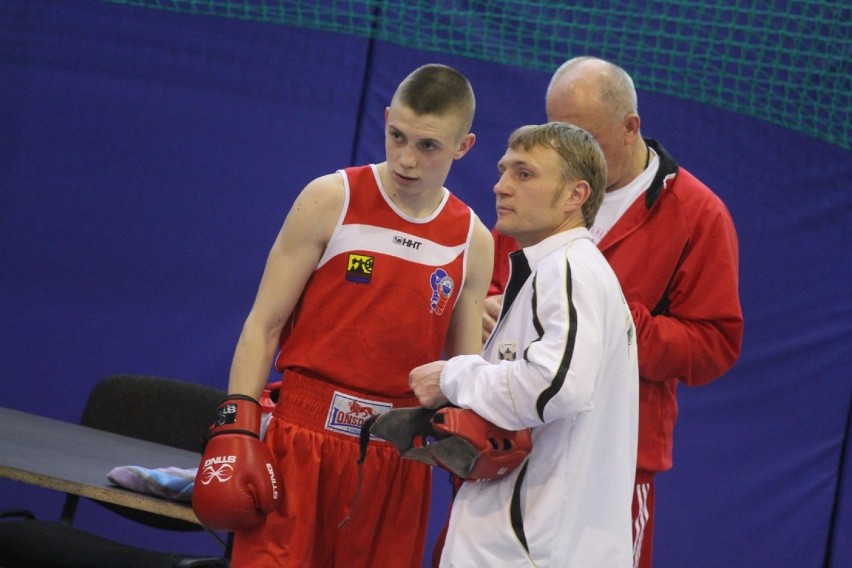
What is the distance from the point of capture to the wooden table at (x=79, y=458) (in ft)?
10.00

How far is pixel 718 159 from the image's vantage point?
5145mm

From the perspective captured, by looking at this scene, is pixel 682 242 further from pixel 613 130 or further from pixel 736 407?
pixel 736 407

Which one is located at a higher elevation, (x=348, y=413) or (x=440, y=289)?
(x=440, y=289)

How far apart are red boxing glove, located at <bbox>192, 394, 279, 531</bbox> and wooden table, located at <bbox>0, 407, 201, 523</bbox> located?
0.29 meters

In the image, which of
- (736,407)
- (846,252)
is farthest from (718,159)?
(736,407)

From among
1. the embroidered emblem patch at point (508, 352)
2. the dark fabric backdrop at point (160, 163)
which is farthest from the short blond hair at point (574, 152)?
the dark fabric backdrop at point (160, 163)

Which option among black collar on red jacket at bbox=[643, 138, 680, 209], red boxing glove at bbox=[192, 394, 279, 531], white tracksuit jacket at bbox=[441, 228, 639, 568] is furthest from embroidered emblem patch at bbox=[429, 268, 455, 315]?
black collar on red jacket at bbox=[643, 138, 680, 209]

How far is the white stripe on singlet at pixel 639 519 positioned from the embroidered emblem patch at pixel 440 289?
762 millimetres

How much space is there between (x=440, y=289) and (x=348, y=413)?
0.42 metres

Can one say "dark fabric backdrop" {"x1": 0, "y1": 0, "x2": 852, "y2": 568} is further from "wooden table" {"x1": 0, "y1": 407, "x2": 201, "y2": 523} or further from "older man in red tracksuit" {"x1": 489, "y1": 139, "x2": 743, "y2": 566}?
"older man in red tracksuit" {"x1": 489, "y1": 139, "x2": 743, "y2": 566}

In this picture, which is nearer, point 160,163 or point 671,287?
point 671,287

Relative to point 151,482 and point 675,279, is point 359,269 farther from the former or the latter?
point 675,279

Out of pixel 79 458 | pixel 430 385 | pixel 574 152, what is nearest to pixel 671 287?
pixel 574 152

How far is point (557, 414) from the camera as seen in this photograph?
2.42m
